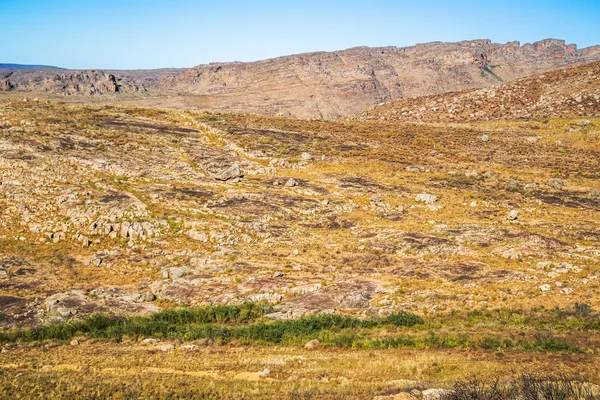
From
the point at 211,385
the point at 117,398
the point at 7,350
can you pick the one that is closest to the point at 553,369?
the point at 211,385

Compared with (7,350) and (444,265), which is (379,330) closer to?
(444,265)

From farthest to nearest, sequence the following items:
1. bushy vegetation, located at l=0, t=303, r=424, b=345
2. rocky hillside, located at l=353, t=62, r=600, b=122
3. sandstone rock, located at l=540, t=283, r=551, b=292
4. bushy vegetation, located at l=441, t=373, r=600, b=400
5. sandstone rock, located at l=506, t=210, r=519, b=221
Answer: rocky hillside, located at l=353, t=62, r=600, b=122
sandstone rock, located at l=506, t=210, r=519, b=221
sandstone rock, located at l=540, t=283, r=551, b=292
bushy vegetation, located at l=0, t=303, r=424, b=345
bushy vegetation, located at l=441, t=373, r=600, b=400

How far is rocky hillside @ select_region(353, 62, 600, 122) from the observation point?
73.6 meters

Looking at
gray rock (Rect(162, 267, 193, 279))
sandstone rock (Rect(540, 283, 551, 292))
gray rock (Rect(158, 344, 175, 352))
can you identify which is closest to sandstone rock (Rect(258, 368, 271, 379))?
gray rock (Rect(158, 344, 175, 352))

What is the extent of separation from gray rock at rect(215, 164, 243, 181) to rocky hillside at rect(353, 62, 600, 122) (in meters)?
49.5

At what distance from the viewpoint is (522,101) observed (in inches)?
3137

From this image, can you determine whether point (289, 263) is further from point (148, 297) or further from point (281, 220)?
point (148, 297)

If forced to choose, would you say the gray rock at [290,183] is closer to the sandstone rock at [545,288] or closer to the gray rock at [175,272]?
the gray rock at [175,272]

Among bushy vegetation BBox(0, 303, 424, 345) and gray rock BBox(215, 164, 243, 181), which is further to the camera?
gray rock BBox(215, 164, 243, 181)

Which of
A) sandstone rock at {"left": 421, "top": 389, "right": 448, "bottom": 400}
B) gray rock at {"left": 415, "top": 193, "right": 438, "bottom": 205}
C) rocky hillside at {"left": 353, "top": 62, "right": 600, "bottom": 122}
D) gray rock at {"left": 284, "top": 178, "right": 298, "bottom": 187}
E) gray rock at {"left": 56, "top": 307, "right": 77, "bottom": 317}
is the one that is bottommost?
gray rock at {"left": 56, "top": 307, "right": 77, "bottom": 317}

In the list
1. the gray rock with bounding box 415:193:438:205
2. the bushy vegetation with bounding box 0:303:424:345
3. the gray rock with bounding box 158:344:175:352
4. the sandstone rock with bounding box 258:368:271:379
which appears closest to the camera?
the sandstone rock with bounding box 258:368:271:379

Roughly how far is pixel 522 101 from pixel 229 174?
6416cm

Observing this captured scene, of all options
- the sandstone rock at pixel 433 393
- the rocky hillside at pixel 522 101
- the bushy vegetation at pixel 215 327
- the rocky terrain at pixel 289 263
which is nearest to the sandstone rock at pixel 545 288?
the rocky terrain at pixel 289 263

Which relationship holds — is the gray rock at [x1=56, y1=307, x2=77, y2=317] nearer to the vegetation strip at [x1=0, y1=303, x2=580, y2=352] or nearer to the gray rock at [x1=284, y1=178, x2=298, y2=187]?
the vegetation strip at [x1=0, y1=303, x2=580, y2=352]
